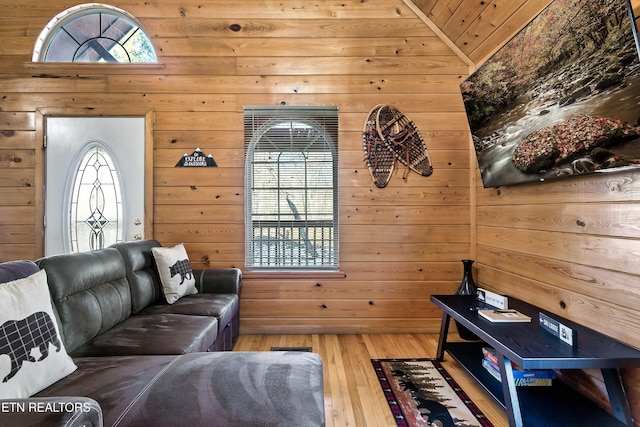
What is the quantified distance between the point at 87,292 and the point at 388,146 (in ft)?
8.00

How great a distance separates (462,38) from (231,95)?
2.10m

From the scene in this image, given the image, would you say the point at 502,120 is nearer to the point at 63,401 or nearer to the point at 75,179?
the point at 63,401

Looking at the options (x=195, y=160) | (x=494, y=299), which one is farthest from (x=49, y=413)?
(x=195, y=160)

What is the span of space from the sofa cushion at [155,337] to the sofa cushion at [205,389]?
0.44 feet

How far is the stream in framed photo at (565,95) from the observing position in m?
1.29

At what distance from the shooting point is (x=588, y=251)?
1.65 m

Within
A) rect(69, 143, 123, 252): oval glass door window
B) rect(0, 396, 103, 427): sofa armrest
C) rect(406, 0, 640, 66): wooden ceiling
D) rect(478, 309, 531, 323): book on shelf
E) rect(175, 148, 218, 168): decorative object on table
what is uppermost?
rect(406, 0, 640, 66): wooden ceiling

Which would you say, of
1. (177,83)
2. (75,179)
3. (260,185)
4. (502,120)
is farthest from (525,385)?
(75,179)

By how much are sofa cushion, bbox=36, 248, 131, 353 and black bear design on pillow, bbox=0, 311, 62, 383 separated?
1.08ft

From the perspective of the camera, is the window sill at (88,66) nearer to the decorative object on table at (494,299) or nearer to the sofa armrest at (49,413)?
the sofa armrest at (49,413)

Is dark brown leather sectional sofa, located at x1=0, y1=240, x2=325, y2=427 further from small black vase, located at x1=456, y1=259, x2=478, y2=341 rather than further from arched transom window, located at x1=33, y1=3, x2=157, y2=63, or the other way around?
arched transom window, located at x1=33, y1=3, x2=157, y2=63

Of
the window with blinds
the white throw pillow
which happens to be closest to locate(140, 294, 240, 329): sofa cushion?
the window with blinds

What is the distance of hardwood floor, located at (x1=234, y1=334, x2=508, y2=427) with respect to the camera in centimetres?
Answer: 166

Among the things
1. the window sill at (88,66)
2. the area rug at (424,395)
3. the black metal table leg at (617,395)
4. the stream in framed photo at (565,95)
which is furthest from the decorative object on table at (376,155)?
the window sill at (88,66)
